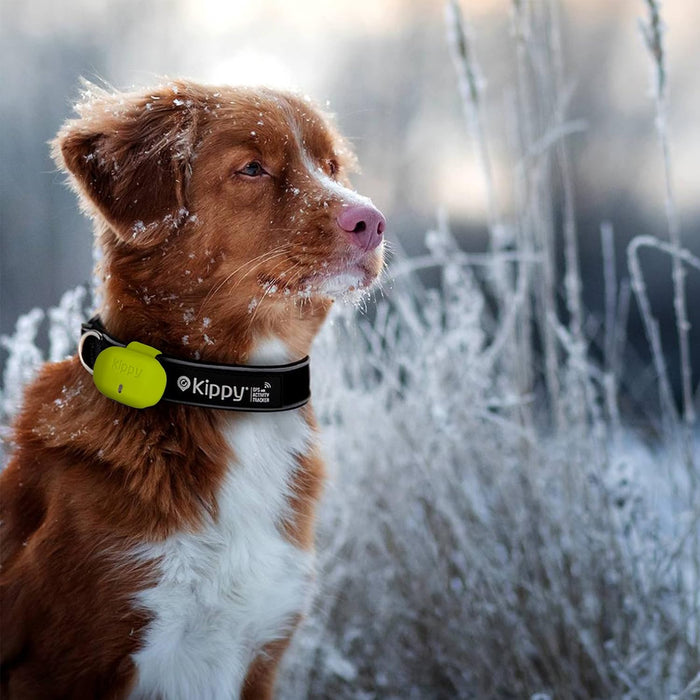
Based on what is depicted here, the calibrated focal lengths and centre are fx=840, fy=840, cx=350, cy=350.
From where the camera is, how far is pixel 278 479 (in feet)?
6.65

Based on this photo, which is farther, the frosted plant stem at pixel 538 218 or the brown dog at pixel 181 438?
the frosted plant stem at pixel 538 218

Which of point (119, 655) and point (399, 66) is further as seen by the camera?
point (399, 66)

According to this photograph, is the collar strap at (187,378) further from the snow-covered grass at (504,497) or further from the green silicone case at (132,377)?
the snow-covered grass at (504,497)

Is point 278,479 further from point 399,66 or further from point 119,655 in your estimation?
point 399,66

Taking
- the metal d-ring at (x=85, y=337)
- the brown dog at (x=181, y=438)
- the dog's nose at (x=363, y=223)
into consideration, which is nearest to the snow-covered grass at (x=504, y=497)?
the metal d-ring at (x=85, y=337)

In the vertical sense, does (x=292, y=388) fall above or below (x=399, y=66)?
below

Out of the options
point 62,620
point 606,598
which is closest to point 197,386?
point 62,620

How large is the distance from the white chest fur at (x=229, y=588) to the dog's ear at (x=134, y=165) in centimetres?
50

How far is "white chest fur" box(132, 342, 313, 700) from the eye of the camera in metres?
1.75

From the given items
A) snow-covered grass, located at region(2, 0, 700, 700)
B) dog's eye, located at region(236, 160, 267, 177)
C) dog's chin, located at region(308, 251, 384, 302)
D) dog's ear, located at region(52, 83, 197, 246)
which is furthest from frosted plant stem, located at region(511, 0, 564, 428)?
dog's ear, located at region(52, 83, 197, 246)

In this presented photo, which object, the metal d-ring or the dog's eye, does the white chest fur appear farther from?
the dog's eye

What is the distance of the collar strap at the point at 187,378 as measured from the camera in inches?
71.6

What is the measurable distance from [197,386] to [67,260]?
3.63m

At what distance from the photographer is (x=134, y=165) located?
192 centimetres
